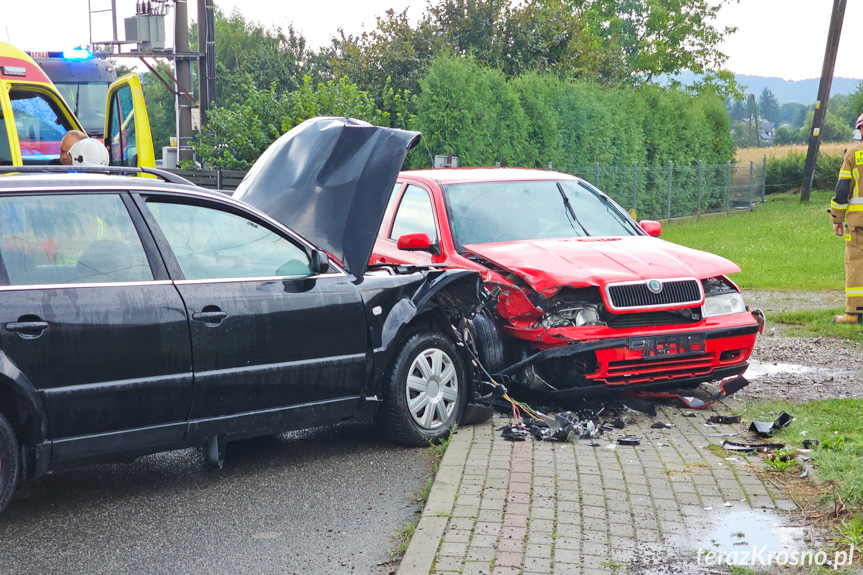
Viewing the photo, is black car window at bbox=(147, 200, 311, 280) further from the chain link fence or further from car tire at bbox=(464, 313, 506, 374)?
the chain link fence

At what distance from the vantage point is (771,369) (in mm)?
8414

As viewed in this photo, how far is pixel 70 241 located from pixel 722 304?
14.6 ft

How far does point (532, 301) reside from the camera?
661 centimetres

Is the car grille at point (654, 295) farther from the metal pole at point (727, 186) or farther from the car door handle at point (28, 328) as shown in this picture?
the metal pole at point (727, 186)

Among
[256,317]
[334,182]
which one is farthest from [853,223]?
[256,317]

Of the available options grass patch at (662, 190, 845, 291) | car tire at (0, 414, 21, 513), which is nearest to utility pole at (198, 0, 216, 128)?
grass patch at (662, 190, 845, 291)

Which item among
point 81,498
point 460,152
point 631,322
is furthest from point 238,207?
point 460,152

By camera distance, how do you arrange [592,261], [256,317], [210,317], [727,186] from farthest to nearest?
1. [727,186]
2. [592,261]
3. [256,317]
4. [210,317]

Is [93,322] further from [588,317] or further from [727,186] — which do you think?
[727,186]

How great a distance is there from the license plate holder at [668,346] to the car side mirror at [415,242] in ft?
5.69

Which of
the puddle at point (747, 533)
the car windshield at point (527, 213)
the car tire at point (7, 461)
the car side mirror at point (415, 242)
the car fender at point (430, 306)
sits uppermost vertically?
the car windshield at point (527, 213)

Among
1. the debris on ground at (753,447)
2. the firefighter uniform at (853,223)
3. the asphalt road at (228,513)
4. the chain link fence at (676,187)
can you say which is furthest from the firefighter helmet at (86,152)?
the chain link fence at (676,187)

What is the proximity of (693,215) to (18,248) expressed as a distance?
84.8 feet

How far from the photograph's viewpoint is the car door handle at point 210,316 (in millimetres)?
4957
